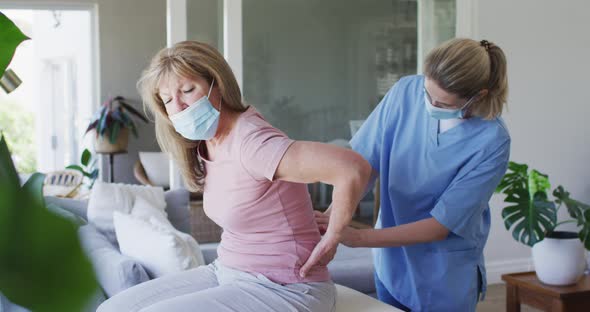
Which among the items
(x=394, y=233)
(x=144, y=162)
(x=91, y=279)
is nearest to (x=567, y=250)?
(x=394, y=233)

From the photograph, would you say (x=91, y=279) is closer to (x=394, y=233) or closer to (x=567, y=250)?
(x=394, y=233)

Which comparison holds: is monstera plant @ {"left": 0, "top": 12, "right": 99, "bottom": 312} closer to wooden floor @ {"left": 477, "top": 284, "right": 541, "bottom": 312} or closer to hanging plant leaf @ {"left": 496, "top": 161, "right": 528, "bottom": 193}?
hanging plant leaf @ {"left": 496, "top": 161, "right": 528, "bottom": 193}

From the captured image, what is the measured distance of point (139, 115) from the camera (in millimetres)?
7105

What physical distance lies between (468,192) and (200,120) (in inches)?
27.0

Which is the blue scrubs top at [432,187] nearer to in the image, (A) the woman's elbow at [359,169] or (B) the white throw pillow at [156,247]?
(A) the woman's elbow at [359,169]

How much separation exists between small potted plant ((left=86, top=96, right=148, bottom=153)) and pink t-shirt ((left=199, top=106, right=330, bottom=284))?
218 inches

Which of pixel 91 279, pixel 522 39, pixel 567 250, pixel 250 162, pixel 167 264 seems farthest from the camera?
pixel 522 39

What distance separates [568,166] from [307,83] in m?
1.84

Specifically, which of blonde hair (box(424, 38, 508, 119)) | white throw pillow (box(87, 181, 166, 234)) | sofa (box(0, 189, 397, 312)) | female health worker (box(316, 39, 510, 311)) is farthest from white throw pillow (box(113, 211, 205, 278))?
blonde hair (box(424, 38, 508, 119))

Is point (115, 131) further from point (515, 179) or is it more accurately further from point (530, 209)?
point (530, 209)

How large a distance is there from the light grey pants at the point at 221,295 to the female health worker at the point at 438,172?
0.68ft

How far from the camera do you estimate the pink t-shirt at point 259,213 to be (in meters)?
1.44

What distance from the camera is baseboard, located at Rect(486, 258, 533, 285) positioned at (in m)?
4.54

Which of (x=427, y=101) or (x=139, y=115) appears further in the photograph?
(x=139, y=115)
